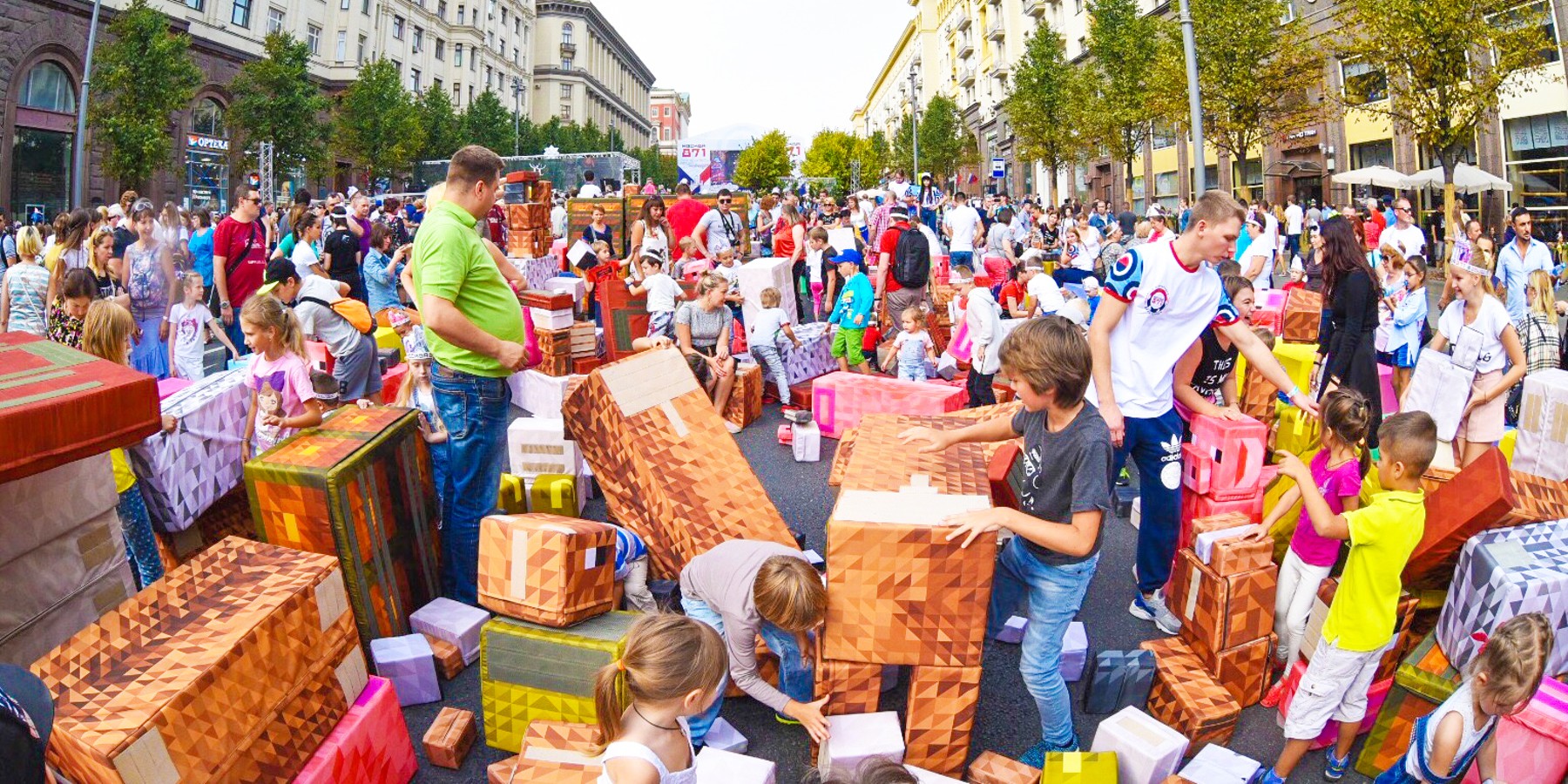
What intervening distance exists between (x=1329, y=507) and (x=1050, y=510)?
1283 millimetres

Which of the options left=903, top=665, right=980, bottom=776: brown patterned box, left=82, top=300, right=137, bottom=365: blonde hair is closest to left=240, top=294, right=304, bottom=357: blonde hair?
left=82, top=300, right=137, bottom=365: blonde hair

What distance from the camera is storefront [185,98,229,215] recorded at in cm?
2173

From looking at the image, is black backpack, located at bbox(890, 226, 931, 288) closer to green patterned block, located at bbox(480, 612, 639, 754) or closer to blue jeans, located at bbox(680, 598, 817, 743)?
blue jeans, located at bbox(680, 598, 817, 743)

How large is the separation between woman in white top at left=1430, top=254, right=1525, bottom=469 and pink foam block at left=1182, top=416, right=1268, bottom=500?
2.30 m

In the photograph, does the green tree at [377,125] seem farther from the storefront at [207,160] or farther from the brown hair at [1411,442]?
the brown hair at [1411,442]

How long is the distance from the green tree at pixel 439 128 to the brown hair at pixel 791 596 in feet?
165

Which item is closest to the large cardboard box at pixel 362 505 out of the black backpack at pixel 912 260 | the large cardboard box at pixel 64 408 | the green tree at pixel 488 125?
the large cardboard box at pixel 64 408

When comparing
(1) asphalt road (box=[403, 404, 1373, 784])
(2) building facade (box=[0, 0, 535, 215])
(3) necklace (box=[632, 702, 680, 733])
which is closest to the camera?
(3) necklace (box=[632, 702, 680, 733])

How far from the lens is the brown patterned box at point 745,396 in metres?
8.90

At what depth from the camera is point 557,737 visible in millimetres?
3111

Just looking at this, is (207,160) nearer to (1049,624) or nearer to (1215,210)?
(1215,210)

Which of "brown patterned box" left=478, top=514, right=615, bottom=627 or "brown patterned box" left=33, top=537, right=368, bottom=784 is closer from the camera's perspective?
"brown patterned box" left=33, top=537, right=368, bottom=784

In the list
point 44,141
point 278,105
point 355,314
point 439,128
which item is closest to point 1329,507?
point 355,314

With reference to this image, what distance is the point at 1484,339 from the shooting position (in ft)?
20.0
